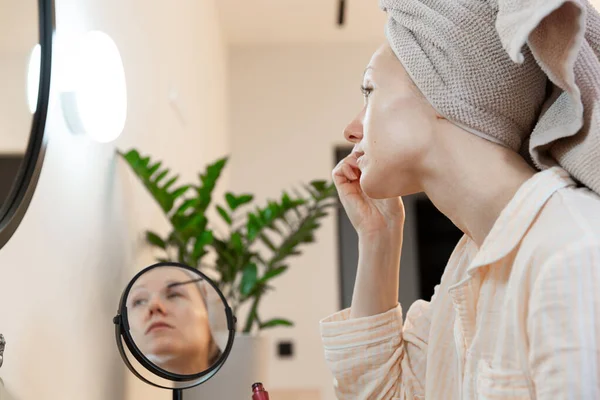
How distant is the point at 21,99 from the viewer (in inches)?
45.4

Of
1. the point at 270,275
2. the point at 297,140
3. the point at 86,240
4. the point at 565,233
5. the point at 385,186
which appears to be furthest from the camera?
the point at 297,140

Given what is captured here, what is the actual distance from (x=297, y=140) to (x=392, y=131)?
359cm

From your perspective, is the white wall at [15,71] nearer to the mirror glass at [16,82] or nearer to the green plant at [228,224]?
the mirror glass at [16,82]

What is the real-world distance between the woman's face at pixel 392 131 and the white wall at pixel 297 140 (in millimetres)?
3338

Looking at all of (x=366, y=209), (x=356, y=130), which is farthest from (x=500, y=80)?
(x=366, y=209)

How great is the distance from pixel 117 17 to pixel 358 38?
3032mm

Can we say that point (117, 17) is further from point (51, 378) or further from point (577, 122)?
point (577, 122)

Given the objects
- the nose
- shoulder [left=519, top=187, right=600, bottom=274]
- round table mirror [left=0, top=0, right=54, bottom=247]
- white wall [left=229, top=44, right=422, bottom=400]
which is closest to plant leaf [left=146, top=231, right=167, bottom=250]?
round table mirror [left=0, top=0, right=54, bottom=247]

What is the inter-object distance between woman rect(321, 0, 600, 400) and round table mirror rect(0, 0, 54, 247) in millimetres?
512

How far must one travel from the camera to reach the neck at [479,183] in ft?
3.19

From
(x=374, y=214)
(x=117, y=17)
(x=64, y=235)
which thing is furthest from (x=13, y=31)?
(x=117, y=17)

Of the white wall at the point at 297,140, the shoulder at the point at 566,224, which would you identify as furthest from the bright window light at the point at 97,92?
the white wall at the point at 297,140

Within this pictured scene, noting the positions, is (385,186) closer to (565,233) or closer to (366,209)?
(366,209)

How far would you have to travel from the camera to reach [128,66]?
1.96 metres
